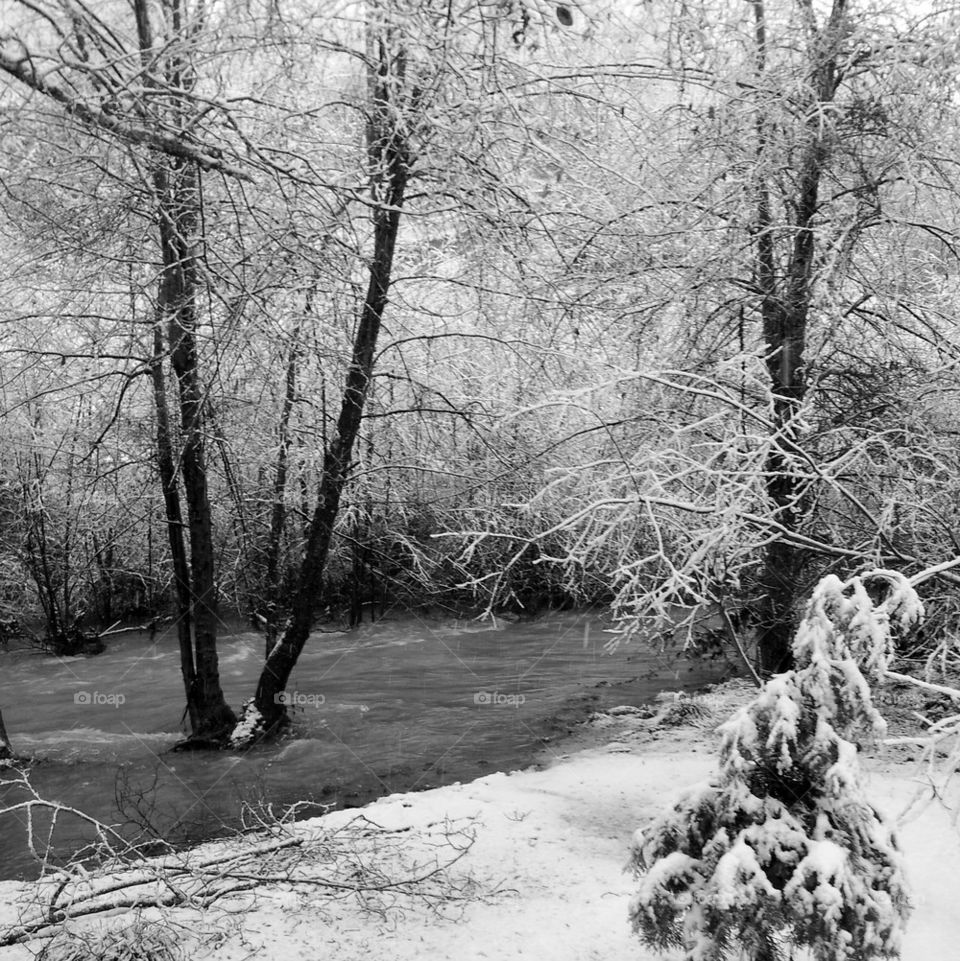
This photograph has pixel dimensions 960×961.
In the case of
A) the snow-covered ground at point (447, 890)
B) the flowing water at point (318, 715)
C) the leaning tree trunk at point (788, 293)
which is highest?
the leaning tree trunk at point (788, 293)

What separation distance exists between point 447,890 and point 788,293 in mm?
5784

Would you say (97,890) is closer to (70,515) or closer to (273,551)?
(273,551)

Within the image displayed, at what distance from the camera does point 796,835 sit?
3.22 metres

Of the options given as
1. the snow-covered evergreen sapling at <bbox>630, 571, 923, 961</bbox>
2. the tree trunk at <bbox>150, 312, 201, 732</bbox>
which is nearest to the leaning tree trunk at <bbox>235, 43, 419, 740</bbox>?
the tree trunk at <bbox>150, 312, 201, 732</bbox>

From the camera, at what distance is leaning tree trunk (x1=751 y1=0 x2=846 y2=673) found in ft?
24.9
